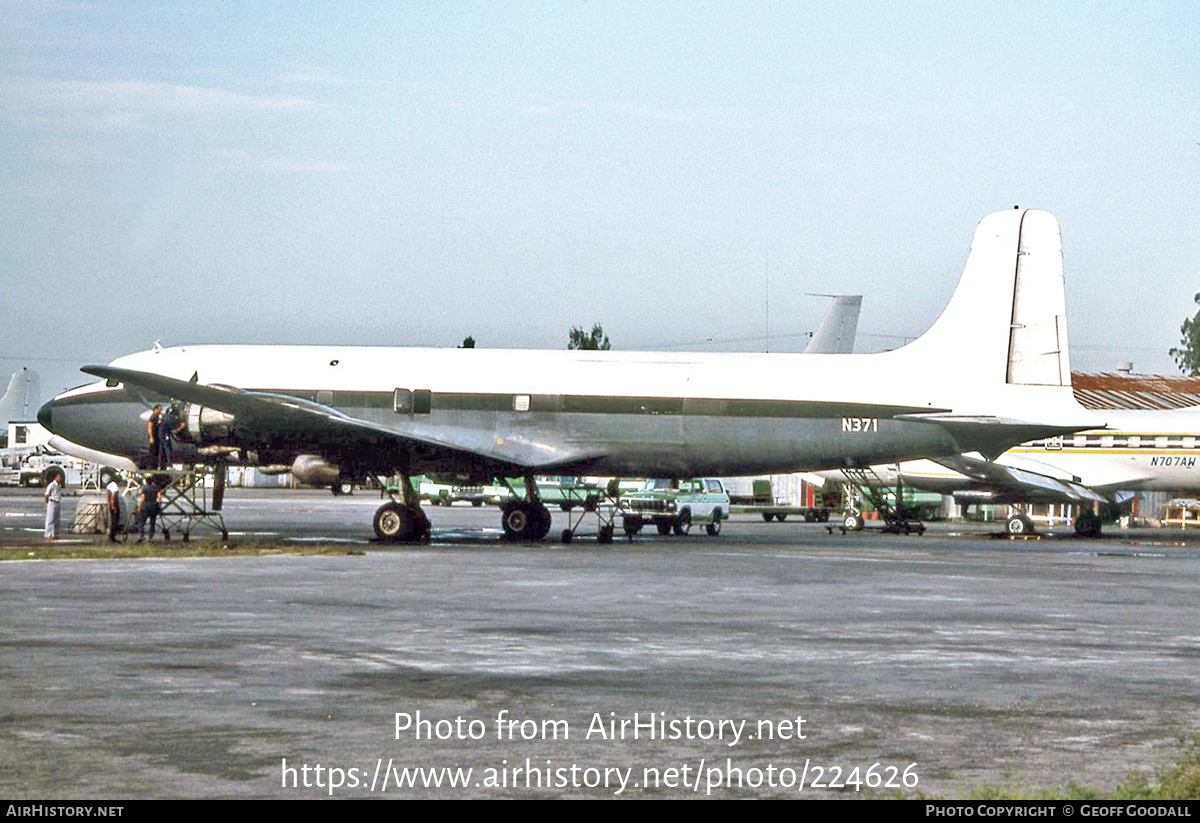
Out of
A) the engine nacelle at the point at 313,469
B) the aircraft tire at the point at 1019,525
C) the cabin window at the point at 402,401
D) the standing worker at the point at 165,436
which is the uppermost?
the cabin window at the point at 402,401

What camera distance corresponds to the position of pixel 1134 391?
84.8 metres

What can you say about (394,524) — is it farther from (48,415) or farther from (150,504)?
(48,415)

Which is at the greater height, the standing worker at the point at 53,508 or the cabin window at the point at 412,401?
the cabin window at the point at 412,401

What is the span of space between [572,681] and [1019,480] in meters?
38.2

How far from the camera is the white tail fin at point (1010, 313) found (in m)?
33.3

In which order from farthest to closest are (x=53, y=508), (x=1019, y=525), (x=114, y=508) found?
(x=1019, y=525)
(x=114, y=508)
(x=53, y=508)

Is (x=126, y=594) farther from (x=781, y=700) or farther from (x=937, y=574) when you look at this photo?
(x=937, y=574)

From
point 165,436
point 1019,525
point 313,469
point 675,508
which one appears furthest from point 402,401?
point 1019,525

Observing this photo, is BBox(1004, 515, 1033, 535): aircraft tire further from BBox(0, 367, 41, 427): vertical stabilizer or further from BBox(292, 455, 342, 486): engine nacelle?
BBox(0, 367, 41, 427): vertical stabilizer

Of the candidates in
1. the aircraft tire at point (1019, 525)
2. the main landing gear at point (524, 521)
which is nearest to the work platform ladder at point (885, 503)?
the aircraft tire at point (1019, 525)

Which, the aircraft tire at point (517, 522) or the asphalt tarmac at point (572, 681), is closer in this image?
the asphalt tarmac at point (572, 681)

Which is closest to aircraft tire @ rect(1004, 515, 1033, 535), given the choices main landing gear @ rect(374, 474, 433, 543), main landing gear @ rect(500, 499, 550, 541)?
main landing gear @ rect(500, 499, 550, 541)

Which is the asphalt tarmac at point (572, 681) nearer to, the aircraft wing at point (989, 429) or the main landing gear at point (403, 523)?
the aircraft wing at point (989, 429)

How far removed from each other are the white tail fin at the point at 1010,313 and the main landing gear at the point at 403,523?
12.6 meters
